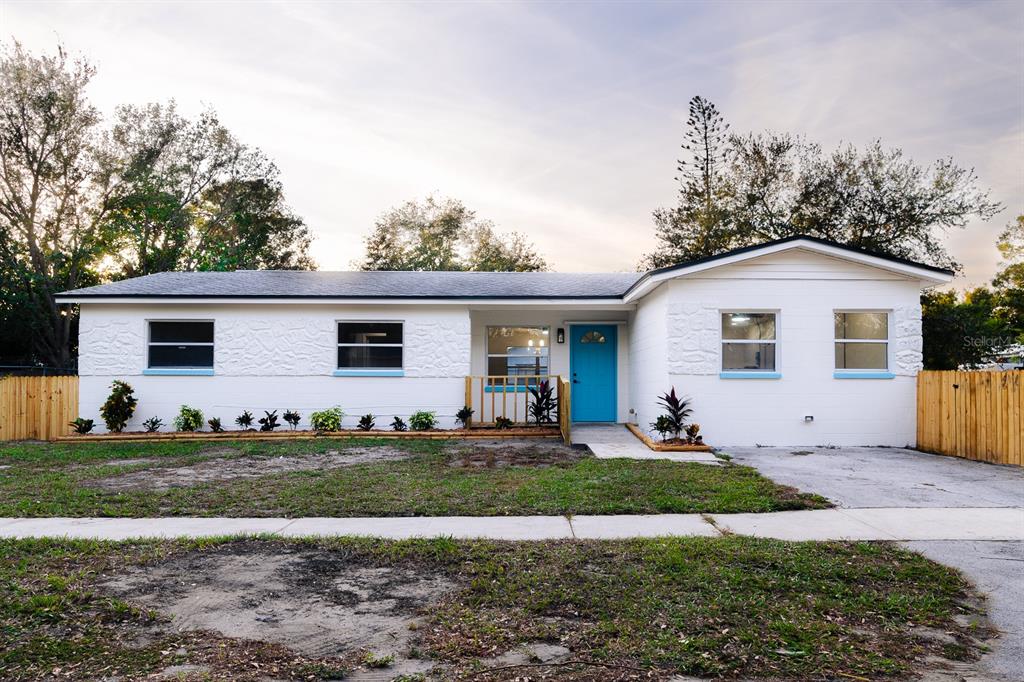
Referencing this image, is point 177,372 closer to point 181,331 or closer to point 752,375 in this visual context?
point 181,331

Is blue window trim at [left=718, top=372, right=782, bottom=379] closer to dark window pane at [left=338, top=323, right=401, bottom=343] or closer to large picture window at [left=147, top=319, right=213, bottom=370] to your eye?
dark window pane at [left=338, top=323, right=401, bottom=343]

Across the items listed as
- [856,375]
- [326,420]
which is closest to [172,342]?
[326,420]

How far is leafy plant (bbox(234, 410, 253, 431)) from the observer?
12.9 metres

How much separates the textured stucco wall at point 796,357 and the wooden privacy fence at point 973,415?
463 millimetres

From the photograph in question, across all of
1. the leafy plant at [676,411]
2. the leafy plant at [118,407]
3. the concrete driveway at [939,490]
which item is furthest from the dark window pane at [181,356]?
the concrete driveway at [939,490]

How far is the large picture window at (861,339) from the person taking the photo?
11.3 metres

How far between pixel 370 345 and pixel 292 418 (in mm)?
2331

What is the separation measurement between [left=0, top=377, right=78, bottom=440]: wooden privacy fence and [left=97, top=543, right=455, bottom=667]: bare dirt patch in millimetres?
11169

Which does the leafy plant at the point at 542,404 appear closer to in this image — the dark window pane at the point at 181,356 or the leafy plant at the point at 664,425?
the leafy plant at the point at 664,425

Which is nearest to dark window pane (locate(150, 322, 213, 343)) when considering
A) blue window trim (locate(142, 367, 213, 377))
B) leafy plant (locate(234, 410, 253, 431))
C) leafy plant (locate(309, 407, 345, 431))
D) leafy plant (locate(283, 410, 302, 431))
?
blue window trim (locate(142, 367, 213, 377))

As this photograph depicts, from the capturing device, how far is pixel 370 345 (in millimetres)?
13570

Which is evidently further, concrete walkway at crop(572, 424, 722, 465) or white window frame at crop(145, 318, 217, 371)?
white window frame at crop(145, 318, 217, 371)

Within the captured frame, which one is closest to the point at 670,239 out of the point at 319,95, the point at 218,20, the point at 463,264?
the point at 463,264

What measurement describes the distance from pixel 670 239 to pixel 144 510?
90.0ft
